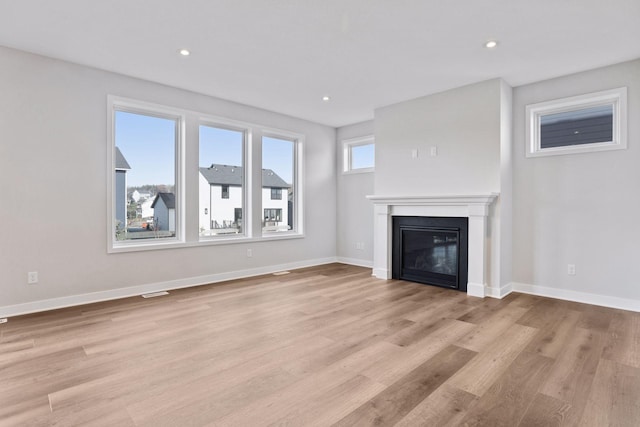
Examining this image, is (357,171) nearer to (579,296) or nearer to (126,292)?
(579,296)

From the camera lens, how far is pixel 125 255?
412 cm

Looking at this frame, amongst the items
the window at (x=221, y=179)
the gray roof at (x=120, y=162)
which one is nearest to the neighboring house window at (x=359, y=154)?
the window at (x=221, y=179)

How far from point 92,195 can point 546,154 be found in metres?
5.49

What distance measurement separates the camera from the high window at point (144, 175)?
13.8ft

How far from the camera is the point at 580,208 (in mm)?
3934

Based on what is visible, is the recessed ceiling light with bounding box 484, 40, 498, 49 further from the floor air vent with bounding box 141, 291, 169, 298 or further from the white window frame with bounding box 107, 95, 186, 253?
the floor air vent with bounding box 141, 291, 169, 298

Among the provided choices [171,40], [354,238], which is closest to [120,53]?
[171,40]

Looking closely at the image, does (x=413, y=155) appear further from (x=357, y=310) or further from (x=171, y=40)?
(x=171, y=40)

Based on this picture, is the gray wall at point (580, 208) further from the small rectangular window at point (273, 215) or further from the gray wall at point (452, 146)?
the small rectangular window at point (273, 215)

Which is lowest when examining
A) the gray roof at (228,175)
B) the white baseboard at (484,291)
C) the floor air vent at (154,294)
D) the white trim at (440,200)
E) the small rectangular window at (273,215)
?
the floor air vent at (154,294)

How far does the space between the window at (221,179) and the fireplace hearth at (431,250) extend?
2562 millimetres

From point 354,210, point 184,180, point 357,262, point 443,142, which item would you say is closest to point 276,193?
point 354,210

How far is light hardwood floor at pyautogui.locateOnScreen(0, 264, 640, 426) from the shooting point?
180 cm

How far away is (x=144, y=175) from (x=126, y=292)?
1514mm
